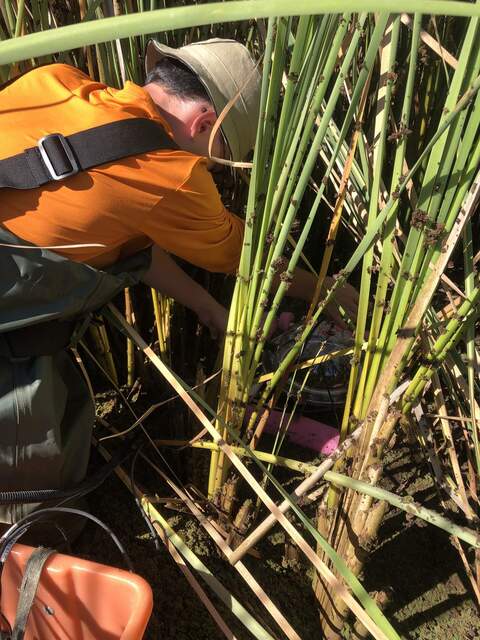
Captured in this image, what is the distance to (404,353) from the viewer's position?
80 centimetres

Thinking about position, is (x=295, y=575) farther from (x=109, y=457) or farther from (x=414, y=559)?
(x=109, y=457)

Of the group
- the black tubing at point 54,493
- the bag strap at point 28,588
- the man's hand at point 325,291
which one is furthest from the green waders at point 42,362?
the man's hand at point 325,291

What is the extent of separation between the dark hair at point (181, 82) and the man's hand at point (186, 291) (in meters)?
0.32

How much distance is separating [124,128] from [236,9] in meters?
0.61

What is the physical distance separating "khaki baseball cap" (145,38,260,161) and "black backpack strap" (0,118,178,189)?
18cm

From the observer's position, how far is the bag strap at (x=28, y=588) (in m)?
0.77

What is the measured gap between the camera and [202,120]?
1012 mm

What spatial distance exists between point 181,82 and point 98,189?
0.28m

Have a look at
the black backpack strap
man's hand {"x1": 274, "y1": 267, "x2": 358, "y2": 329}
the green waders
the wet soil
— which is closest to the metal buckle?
the black backpack strap

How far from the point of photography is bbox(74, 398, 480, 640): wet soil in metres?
1.08

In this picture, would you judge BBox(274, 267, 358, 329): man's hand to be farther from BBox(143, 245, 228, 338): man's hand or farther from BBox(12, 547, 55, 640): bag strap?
BBox(12, 547, 55, 640): bag strap

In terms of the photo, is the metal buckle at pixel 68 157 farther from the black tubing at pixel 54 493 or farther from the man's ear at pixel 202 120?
the black tubing at pixel 54 493

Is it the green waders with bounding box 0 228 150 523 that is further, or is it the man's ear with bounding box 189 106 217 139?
the man's ear with bounding box 189 106 217 139

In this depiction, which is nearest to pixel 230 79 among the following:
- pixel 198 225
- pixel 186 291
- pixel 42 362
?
pixel 198 225
